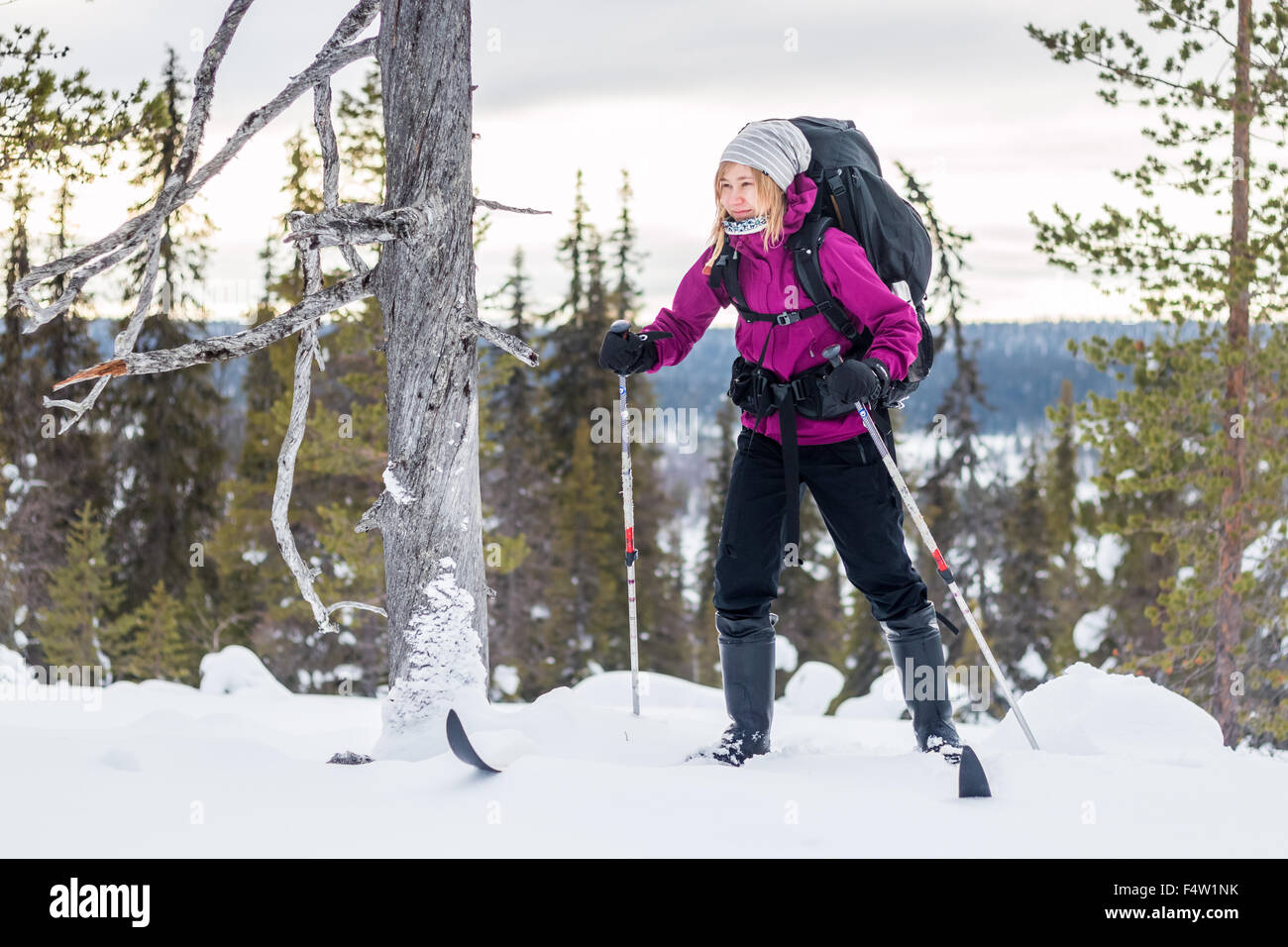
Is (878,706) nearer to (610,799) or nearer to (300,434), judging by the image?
(300,434)

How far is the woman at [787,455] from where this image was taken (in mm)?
3910

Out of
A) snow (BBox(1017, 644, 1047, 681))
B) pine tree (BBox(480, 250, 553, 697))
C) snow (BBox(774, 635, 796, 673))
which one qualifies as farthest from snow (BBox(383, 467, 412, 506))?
snow (BBox(1017, 644, 1047, 681))

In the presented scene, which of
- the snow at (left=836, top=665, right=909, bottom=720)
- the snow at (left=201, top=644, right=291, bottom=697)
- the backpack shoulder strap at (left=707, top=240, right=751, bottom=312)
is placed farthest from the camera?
the snow at (left=836, top=665, right=909, bottom=720)

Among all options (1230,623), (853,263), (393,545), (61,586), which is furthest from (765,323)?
(61,586)

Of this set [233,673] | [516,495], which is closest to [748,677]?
[233,673]

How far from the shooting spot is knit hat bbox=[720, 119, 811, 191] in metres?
3.91

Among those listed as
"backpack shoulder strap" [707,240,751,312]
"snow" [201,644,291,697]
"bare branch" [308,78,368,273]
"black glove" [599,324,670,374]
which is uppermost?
"bare branch" [308,78,368,273]

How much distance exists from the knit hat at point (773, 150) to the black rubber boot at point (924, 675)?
1.86 metres

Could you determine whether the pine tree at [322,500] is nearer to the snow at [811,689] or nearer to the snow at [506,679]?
the snow at [506,679]

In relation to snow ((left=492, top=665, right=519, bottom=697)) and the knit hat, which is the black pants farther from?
snow ((left=492, top=665, right=519, bottom=697))

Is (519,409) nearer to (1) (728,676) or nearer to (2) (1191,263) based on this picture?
(2) (1191,263)

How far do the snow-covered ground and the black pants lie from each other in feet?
2.16

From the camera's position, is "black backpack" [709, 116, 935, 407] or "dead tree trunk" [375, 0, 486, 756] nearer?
"black backpack" [709, 116, 935, 407]

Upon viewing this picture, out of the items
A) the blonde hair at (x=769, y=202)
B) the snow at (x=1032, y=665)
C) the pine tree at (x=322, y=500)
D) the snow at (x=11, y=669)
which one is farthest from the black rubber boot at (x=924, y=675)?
the snow at (x=1032, y=665)
